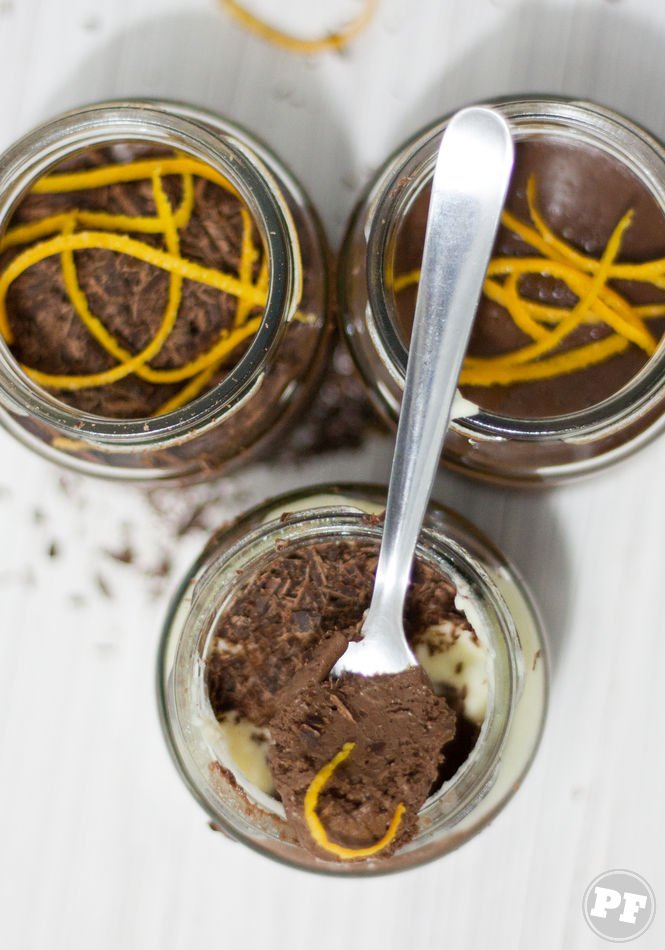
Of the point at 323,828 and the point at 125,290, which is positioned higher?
the point at 125,290

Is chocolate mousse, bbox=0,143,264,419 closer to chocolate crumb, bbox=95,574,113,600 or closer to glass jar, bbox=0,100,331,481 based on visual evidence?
glass jar, bbox=0,100,331,481

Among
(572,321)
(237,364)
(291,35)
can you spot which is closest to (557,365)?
(572,321)

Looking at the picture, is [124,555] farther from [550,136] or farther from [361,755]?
[550,136]

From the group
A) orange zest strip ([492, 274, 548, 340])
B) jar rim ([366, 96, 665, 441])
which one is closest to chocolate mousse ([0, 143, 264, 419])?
jar rim ([366, 96, 665, 441])

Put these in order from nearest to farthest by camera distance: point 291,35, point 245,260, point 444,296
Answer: point 444,296 < point 245,260 < point 291,35

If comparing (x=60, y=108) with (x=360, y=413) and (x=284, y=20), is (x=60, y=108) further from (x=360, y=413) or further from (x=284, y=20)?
(x=360, y=413)

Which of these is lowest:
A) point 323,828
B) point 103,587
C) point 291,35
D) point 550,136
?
point 323,828

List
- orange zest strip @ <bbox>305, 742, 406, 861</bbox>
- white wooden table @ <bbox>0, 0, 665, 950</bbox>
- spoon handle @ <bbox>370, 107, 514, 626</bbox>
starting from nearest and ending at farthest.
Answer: spoon handle @ <bbox>370, 107, 514, 626</bbox>, orange zest strip @ <bbox>305, 742, 406, 861</bbox>, white wooden table @ <bbox>0, 0, 665, 950</bbox>
